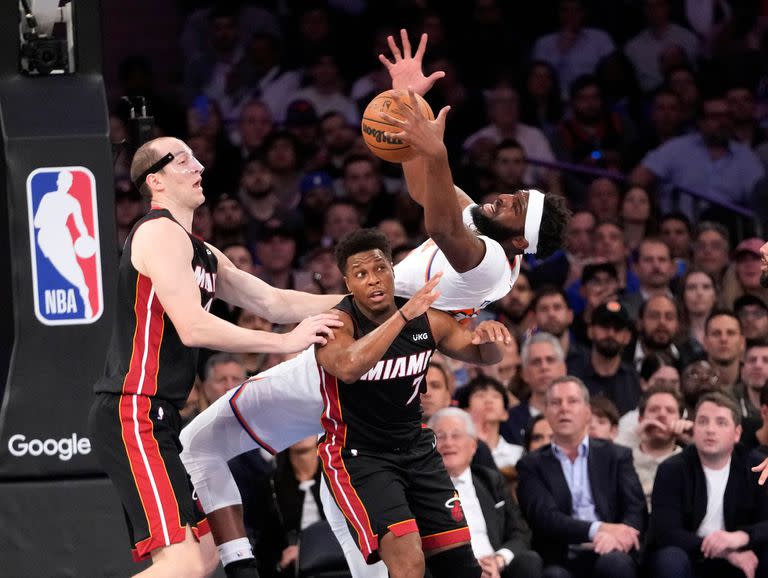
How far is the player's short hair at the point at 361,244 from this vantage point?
5832mm

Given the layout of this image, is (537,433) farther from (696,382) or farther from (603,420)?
(696,382)

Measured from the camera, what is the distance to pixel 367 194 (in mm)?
11070

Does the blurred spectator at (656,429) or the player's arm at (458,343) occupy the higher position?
the player's arm at (458,343)

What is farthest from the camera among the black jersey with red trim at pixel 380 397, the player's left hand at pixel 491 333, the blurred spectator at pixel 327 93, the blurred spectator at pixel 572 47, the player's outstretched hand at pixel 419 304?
the blurred spectator at pixel 572 47

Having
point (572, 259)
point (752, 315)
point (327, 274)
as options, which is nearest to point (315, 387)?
point (327, 274)

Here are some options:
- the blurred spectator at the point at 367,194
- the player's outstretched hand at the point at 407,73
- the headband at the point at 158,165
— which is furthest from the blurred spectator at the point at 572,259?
the headband at the point at 158,165

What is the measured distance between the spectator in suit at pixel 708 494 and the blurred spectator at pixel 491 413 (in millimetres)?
1047

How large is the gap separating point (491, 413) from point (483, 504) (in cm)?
86

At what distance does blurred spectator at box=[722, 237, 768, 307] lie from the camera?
1029 centimetres

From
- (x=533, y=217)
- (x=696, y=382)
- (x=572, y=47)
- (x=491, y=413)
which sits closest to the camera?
(x=533, y=217)

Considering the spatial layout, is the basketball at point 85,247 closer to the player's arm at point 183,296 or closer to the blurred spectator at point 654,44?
the player's arm at point 183,296

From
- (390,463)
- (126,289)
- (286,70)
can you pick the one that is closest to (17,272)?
(126,289)

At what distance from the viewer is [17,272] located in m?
6.62

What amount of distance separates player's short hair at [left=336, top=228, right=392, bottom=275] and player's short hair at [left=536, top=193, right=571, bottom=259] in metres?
0.70
